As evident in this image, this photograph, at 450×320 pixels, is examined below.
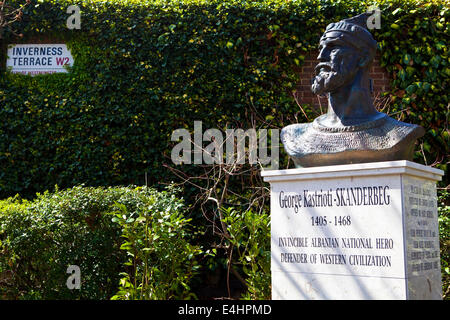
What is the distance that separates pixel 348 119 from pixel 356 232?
983 mm

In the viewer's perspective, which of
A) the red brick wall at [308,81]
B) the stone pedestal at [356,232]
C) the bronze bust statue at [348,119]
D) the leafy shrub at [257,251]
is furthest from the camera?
the red brick wall at [308,81]

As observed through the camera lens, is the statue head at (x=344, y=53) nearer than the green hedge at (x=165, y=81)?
Yes

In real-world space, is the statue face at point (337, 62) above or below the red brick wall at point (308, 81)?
below

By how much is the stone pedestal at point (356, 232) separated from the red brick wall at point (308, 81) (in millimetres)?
3174

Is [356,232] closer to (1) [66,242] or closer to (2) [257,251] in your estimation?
(2) [257,251]

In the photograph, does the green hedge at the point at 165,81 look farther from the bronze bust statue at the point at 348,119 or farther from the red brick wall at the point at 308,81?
the bronze bust statue at the point at 348,119

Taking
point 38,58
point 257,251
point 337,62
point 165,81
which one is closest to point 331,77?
point 337,62

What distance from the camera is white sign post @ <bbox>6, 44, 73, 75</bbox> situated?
7.36 metres

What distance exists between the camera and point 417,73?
680 centimetres

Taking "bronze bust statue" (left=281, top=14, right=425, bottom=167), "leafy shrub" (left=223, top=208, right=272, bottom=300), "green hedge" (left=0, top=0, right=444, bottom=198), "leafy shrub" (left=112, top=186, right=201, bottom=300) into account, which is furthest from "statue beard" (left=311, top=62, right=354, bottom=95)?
"green hedge" (left=0, top=0, right=444, bottom=198)

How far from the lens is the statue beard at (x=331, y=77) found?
4020 millimetres

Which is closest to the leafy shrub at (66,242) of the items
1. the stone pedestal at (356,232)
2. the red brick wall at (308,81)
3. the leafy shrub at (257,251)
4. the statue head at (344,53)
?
the leafy shrub at (257,251)

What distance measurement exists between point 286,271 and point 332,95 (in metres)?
1.53

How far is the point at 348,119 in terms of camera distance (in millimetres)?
4055
